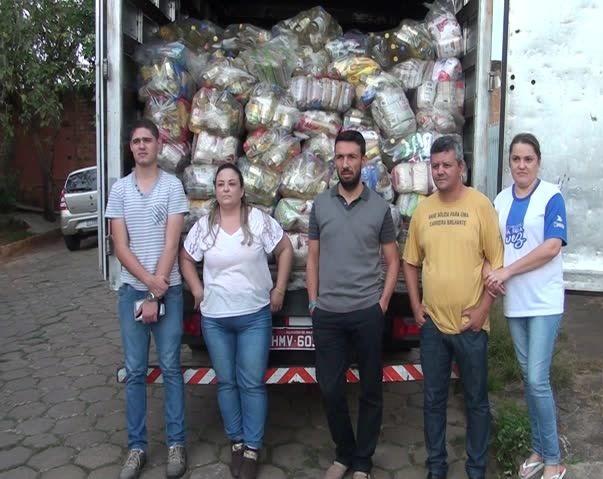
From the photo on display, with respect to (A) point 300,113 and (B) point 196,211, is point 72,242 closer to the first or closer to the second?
(B) point 196,211

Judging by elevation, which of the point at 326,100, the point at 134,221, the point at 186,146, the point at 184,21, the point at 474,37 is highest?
the point at 184,21

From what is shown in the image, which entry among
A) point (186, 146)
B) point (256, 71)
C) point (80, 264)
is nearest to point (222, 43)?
point (256, 71)

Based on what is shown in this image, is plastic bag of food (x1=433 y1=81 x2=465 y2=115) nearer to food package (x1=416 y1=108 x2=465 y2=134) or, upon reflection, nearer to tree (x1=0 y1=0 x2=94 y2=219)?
food package (x1=416 y1=108 x2=465 y2=134)

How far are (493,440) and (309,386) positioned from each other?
5.09 ft

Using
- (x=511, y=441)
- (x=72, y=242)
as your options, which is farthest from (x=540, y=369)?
(x=72, y=242)

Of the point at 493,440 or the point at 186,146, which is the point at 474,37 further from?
the point at 493,440

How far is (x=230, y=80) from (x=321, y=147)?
2.30 ft

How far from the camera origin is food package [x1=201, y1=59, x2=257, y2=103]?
3828 millimetres

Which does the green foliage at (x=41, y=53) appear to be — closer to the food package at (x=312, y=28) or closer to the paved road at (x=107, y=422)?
the paved road at (x=107, y=422)

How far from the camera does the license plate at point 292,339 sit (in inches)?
135

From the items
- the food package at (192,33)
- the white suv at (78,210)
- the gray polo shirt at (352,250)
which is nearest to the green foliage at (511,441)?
the gray polo shirt at (352,250)

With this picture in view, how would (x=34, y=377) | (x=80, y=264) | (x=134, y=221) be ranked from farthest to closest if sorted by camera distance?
(x=80, y=264), (x=34, y=377), (x=134, y=221)

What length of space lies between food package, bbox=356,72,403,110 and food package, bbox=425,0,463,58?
34 cm

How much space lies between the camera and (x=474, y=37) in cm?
358
